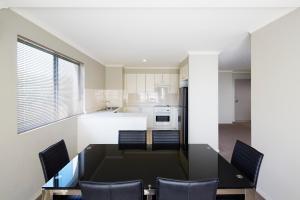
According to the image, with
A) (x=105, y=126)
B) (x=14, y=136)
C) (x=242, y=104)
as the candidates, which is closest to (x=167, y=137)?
(x=14, y=136)

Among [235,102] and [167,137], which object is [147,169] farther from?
[235,102]

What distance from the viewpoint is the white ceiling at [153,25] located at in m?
2.25

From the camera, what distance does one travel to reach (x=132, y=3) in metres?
1.75

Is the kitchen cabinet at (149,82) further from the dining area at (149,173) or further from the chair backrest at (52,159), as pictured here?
the chair backrest at (52,159)

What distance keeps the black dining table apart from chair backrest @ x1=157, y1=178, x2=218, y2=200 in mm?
193

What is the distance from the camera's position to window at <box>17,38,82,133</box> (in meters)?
2.32

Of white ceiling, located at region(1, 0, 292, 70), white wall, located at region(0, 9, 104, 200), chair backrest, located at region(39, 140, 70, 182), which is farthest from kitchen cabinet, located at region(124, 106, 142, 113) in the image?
chair backrest, located at region(39, 140, 70, 182)

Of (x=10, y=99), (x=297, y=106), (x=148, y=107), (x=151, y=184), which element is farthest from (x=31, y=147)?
(x=148, y=107)

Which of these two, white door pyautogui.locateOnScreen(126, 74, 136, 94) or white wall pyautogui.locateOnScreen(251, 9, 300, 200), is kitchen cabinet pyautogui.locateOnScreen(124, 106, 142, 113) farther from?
white wall pyautogui.locateOnScreen(251, 9, 300, 200)

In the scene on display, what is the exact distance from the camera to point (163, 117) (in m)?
6.95

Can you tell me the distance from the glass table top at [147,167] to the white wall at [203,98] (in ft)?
7.76

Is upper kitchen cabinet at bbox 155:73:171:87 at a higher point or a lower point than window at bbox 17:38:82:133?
higher

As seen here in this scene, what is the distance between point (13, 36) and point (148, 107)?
207 inches

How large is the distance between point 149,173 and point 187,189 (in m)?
0.47
